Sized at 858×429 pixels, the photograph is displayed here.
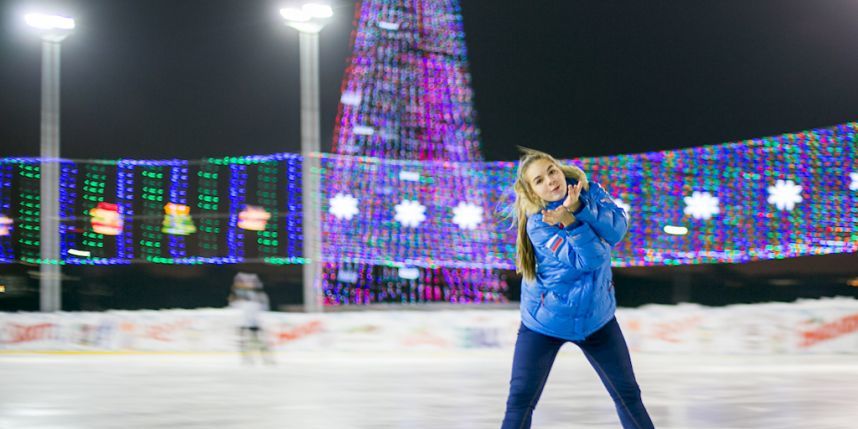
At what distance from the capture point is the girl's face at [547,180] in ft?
12.2

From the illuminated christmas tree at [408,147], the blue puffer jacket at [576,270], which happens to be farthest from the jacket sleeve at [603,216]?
the illuminated christmas tree at [408,147]

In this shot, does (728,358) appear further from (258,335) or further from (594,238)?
(594,238)

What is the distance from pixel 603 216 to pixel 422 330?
11769 mm

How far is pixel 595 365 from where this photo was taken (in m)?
3.90

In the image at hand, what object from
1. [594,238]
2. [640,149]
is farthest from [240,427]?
[640,149]

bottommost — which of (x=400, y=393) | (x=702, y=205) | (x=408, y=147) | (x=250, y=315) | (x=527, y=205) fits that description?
(x=400, y=393)

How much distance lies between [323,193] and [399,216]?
1.82 m

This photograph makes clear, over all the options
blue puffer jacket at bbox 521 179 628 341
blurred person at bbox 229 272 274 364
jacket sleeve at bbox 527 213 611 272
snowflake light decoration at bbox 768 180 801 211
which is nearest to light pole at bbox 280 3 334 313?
Answer: blurred person at bbox 229 272 274 364

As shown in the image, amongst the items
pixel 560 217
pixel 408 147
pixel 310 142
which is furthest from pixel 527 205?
pixel 310 142

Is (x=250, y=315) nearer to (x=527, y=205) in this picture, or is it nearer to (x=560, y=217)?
(x=527, y=205)

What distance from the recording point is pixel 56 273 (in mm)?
18328

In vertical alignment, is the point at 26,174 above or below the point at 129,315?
above

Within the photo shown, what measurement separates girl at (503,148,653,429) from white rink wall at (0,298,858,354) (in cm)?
986

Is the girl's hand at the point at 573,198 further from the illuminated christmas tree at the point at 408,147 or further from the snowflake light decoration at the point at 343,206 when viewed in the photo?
the snowflake light decoration at the point at 343,206
